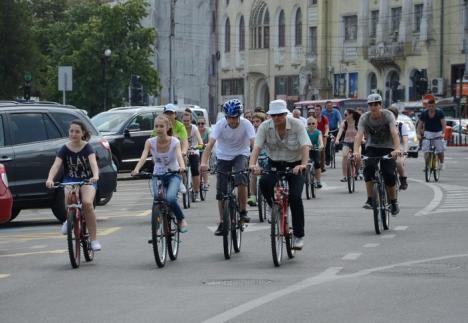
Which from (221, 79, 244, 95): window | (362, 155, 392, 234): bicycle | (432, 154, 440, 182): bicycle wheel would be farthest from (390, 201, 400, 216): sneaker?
(221, 79, 244, 95): window

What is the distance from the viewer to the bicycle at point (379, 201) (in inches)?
717

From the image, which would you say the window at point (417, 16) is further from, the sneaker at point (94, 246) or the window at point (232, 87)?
the sneaker at point (94, 246)

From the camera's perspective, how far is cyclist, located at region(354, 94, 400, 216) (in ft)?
60.4

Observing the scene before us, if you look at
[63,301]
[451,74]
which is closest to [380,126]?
[63,301]

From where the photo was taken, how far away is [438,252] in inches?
619

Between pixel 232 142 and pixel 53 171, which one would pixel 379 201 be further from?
pixel 53 171

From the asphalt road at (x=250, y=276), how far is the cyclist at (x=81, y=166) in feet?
1.64

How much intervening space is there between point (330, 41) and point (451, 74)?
1269cm

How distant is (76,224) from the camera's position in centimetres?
1514

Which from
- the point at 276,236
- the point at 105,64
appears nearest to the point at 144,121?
the point at 276,236

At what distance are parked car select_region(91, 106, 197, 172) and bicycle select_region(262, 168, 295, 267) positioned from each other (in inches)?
828

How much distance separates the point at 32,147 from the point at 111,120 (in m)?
16.5

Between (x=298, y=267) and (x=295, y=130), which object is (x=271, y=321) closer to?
(x=298, y=267)

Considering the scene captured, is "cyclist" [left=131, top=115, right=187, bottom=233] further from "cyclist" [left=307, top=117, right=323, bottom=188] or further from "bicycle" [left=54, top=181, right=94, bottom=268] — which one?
"cyclist" [left=307, top=117, right=323, bottom=188]
